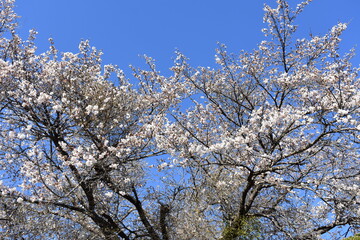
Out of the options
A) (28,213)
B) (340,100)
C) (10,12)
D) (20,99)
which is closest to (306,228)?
(340,100)

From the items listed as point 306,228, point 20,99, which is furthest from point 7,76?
point 306,228

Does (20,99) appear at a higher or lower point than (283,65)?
lower

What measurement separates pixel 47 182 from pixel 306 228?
5.26m

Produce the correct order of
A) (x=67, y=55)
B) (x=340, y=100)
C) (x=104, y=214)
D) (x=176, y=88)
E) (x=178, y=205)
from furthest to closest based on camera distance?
(x=176, y=88)
(x=67, y=55)
(x=178, y=205)
(x=104, y=214)
(x=340, y=100)

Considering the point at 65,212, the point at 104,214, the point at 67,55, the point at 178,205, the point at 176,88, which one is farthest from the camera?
the point at 176,88


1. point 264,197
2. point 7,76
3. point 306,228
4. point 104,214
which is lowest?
point 306,228

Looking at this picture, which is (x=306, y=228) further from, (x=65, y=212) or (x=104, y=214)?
(x=65, y=212)

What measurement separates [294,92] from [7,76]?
261 inches

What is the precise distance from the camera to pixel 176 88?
918 cm

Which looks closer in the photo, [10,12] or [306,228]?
[306,228]

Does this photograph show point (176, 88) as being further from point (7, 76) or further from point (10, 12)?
point (10, 12)

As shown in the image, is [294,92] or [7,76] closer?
[7,76]

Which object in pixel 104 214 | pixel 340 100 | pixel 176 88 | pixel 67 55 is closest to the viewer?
pixel 340 100

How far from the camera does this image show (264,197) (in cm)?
820
